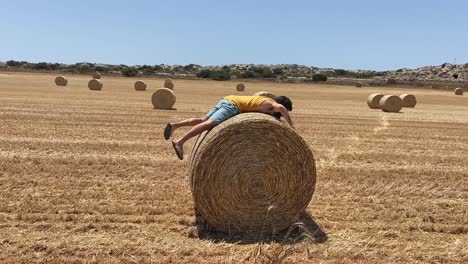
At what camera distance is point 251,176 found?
21.8ft

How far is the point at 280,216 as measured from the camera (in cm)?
673

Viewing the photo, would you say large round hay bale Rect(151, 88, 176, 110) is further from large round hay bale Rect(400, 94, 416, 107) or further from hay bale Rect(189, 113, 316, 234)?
hay bale Rect(189, 113, 316, 234)

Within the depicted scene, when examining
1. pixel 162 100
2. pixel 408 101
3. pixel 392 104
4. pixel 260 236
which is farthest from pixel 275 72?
pixel 260 236

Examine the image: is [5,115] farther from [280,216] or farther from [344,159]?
[280,216]

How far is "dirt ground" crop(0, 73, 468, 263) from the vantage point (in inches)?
231

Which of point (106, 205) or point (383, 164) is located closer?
point (106, 205)

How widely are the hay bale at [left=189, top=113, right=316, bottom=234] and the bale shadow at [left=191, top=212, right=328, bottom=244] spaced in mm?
79

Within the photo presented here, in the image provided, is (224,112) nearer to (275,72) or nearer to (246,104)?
(246,104)

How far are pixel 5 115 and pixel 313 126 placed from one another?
32.3 ft

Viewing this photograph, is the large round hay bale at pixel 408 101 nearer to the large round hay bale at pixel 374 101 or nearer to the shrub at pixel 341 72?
the large round hay bale at pixel 374 101

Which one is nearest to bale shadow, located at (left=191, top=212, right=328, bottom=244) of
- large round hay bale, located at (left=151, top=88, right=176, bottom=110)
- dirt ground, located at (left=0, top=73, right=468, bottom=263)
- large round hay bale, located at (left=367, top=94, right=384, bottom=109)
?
dirt ground, located at (left=0, top=73, right=468, bottom=263)

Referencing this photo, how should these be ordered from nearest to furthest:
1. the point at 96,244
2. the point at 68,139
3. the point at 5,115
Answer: the point at 96,244, the point at 68,139, the point at 5,115

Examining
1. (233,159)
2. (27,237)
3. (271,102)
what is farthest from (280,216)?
(27,237)

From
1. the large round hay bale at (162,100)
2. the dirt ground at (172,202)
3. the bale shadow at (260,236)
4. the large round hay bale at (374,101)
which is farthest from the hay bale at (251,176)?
the large round hay bale at (374,101)
